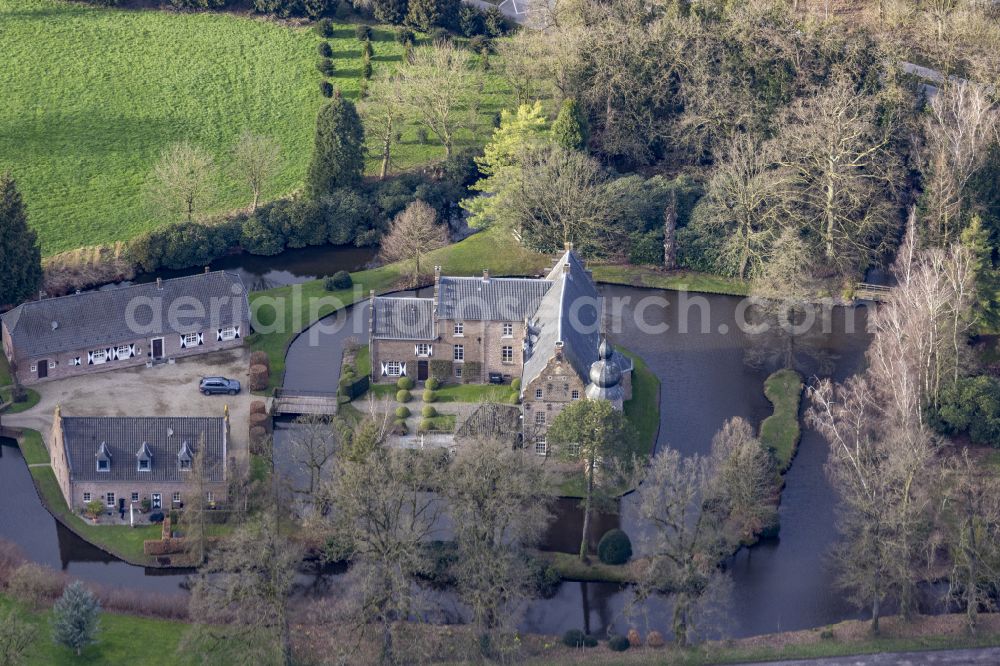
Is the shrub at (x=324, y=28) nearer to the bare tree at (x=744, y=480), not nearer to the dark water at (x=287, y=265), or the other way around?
the dark water at (x=287, y=265)

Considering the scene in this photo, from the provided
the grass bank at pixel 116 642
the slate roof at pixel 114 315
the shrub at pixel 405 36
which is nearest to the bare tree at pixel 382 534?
the grass bank at pixel 116 642


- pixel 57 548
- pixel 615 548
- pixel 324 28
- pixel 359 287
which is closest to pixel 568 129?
pixel 359 287

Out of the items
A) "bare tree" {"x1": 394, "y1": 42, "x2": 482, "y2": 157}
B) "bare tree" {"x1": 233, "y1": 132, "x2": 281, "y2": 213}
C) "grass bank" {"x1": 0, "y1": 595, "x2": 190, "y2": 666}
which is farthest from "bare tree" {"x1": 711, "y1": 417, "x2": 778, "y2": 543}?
"bare tree" {"x1": 394, "y1": 42, "x2": 482, "y2": 157}

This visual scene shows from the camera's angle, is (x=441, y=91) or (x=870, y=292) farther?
(x=441, y=91)

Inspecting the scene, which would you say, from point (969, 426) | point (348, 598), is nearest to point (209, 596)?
point (348, 598)

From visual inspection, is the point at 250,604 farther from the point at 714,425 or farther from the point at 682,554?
the point at 714,425

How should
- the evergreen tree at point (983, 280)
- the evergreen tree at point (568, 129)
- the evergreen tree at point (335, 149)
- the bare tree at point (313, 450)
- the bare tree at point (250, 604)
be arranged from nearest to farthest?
the bare tree at point (250, 604) < the bare tree at point (313, 450) < the evergreen tree at point (983, 280) < the evergreen tree at point (335, 149) < the evergreen tree at point (568, 129)

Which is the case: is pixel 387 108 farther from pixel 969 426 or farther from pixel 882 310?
pixel 969 426
